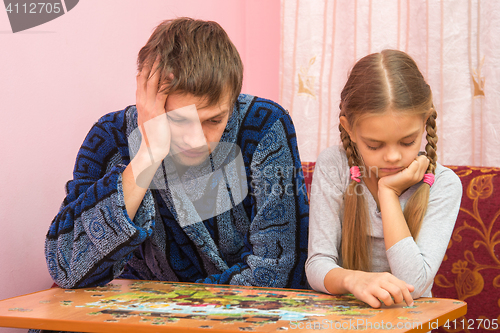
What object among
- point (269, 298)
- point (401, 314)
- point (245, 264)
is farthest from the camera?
point (245, 264)

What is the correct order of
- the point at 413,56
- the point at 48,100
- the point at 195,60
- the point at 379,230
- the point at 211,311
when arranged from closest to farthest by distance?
the point at 211,311 < the point at 195,60 < the point at 379,230 < the point at 48,100 < the point at 413,56

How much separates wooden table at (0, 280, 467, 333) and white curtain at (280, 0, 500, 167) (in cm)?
112

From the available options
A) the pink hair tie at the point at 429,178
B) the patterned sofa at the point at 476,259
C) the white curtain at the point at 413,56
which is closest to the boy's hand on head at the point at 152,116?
the pink hair tie at the point at 429,178

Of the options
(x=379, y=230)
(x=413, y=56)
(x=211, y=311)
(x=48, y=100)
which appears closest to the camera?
(x=211, y=311)

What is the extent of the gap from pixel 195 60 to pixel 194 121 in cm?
13

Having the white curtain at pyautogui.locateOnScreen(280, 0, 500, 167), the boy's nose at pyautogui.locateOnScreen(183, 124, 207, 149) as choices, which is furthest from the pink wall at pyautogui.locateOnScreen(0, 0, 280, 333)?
the white curtain at pyautogui.locateOnScreen(280, 0, 500, 167)

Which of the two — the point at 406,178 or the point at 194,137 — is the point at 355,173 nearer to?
the point at 406,178

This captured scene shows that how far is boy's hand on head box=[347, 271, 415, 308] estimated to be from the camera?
0.72 m

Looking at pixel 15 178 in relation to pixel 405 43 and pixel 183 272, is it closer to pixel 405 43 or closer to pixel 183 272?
pixel 183 272

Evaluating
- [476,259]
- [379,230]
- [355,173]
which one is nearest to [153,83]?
[355,173]

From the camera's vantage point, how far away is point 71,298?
826 mm

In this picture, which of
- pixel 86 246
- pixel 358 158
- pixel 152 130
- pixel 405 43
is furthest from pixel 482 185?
pixel 86 246

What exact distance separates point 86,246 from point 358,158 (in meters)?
0.68

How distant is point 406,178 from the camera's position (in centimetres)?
102
